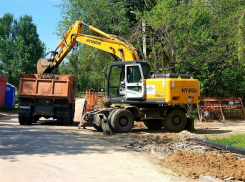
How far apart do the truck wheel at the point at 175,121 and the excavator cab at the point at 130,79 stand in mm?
1747

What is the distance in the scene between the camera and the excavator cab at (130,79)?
1413 centimetres

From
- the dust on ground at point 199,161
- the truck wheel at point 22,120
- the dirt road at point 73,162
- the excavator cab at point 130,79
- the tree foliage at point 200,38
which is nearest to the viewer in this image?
the dirt road at point 73,162

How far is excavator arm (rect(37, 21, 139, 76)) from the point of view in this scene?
16.0 m

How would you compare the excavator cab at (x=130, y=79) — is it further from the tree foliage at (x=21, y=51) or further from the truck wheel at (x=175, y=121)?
the tree foliage at (x=21, y=51)

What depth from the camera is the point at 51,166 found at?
7266mm

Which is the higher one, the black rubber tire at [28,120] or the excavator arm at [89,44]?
the excavator arm at [89,44]

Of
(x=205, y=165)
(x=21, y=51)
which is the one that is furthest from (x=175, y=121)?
(x=21, y=51)

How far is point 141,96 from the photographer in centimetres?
1408

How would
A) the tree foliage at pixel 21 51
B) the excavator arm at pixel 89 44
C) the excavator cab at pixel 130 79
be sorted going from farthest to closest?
the tree foliage at pixel 21 51, the excavator arm at pixel 89 44, the excavator cab at pixel 130 79

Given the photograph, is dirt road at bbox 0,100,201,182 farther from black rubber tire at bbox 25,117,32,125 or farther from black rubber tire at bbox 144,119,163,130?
black rubber tire at bbox 25,117,32,125

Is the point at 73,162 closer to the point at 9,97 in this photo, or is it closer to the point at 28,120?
the point at 28,120

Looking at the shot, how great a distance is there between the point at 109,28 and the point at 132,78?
454 inches

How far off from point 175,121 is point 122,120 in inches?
102

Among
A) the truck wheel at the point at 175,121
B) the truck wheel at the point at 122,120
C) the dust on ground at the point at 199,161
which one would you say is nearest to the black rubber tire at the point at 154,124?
the truck wheel at the point at 175,121
